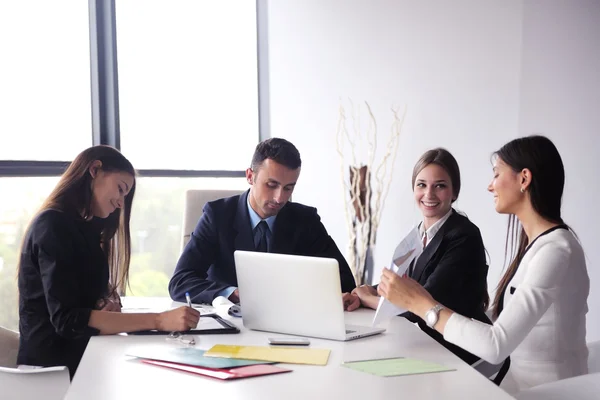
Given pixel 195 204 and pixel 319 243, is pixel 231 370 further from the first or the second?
pixel 195 204

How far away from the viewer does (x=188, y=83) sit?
449cm

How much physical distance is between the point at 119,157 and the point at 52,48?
2.08 m

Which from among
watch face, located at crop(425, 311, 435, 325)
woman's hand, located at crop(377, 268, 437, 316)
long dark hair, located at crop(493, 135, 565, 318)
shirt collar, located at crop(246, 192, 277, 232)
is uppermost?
long dark hair, located at crop(493, 135, 565, 318)

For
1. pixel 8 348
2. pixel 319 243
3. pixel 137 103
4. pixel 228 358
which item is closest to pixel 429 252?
pixel 319 243

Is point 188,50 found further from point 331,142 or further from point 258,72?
point 331,142

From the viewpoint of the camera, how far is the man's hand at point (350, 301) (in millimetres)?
2263

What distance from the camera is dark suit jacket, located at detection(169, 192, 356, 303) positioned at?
2.63m

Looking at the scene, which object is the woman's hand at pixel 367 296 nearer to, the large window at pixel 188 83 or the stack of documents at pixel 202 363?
the stack of documents at pixel 202 363

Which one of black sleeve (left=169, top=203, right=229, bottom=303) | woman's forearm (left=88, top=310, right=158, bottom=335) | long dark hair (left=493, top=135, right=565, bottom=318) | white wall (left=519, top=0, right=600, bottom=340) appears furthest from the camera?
white wall (left=519, top=0, right=600, bottom=340)

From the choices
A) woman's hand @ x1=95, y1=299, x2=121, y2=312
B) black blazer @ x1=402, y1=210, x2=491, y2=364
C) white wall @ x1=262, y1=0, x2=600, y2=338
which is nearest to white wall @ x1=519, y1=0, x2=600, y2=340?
white wall @ x1=262, y1=0, x2=600, y2=338

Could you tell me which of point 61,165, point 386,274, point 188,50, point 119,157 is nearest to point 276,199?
point 119,157

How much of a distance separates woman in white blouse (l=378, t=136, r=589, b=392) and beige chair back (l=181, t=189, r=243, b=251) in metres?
1.43

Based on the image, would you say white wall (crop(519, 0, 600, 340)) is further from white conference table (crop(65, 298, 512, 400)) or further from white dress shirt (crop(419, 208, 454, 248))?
white conference table (crop(65, 298, 512, 400))

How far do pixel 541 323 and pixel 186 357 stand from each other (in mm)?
989
